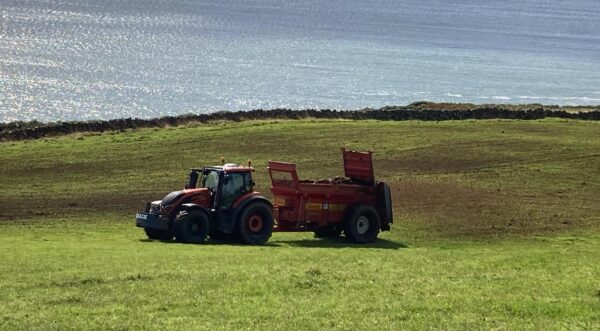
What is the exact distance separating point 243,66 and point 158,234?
86527 millimetres

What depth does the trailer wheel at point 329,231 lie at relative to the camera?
29595mm

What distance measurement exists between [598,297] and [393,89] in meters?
86.5

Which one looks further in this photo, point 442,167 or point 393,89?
point 393,89

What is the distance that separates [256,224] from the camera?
89.8 ft

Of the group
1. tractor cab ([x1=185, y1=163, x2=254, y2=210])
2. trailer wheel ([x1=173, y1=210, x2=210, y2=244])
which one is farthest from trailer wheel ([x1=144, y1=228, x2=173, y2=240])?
tractor cab ([x1=185, y1=163, x2=254, y2=210])

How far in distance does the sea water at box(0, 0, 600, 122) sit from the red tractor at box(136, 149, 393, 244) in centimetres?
4232

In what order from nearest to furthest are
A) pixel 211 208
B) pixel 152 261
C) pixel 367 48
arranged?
pixel 152 261 < pixel 211 208 < pixel 367 48

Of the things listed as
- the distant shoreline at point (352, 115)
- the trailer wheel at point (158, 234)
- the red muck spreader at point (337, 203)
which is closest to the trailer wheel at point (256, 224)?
the red muck spreader at point (337, 203)

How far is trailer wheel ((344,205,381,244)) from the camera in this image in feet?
94.9

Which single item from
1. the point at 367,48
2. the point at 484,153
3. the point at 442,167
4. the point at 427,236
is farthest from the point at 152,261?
the point at 367,48

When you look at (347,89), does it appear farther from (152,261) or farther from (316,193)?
(152,261)

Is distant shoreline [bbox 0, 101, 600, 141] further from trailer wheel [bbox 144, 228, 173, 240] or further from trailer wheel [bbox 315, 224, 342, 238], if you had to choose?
trailer wheel [bbox 144, 228, 173, 240]

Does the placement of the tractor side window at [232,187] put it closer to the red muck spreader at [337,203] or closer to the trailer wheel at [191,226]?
the trailer wheel at [191,226]

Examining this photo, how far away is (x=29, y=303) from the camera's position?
1623 centimetres
